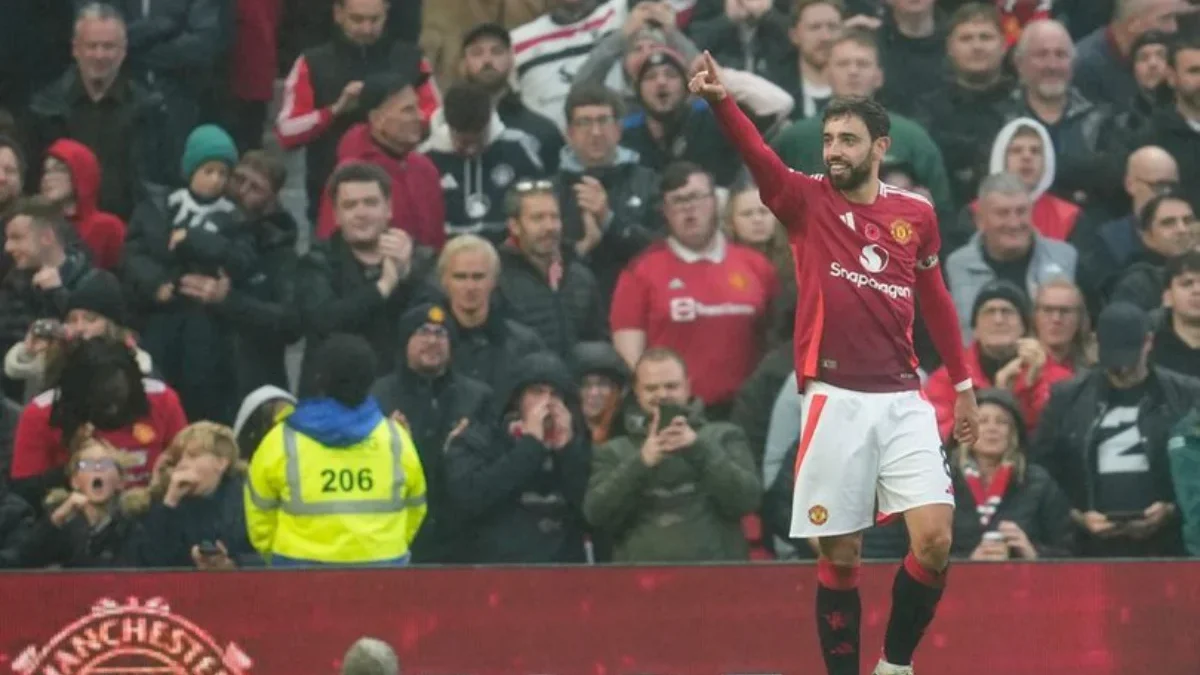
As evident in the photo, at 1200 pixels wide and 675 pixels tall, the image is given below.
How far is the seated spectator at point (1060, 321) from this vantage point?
42.5 feet

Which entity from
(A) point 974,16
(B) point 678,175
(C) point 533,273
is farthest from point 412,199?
(A) point 974,16

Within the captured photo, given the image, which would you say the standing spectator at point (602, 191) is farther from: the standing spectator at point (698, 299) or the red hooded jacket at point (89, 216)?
the red hooded jacket at point (89, 216)

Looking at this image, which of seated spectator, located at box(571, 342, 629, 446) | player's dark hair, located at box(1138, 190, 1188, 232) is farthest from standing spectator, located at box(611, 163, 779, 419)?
player's dark hair, located at box(1138, 190, 1188, 232)

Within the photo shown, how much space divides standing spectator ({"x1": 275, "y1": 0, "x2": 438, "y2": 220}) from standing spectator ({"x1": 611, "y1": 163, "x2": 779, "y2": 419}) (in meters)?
2.00

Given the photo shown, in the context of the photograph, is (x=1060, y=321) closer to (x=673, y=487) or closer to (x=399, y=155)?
(x=673, y=487)

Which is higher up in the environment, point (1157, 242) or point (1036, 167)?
point (1036, 167)

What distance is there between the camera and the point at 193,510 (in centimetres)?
1166

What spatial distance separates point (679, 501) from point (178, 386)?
296cm

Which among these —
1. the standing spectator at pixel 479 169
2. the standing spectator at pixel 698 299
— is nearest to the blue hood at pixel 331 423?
the standing spectator at pixel 698 299

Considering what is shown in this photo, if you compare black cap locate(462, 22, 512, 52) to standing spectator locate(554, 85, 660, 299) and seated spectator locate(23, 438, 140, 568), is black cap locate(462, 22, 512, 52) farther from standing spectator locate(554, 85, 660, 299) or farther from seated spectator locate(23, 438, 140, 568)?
seated spectator locate(23, 438, 140, 568)

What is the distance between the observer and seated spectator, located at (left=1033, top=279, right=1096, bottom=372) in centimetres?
1297

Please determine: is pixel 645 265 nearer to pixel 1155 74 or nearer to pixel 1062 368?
pixel 1062 368

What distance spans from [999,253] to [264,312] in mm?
3807

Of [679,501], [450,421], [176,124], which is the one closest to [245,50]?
[176,124]
